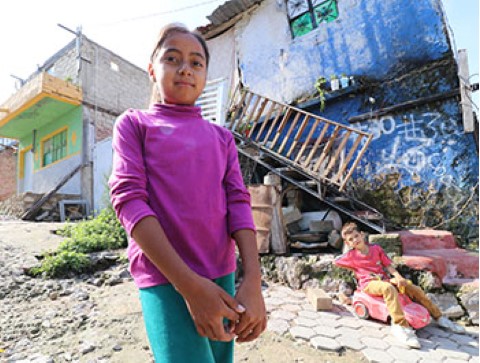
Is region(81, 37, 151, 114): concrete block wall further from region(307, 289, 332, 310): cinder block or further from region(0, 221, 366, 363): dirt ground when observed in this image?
region(307, 289, 332, 310): cinder block

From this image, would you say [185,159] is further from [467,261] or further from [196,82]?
[467,261]

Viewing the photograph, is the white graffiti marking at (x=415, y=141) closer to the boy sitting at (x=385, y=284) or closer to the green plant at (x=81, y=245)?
the boy sitting at (x=385, y=284)

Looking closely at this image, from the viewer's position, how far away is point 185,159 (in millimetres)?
886

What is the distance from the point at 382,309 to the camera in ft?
8.98

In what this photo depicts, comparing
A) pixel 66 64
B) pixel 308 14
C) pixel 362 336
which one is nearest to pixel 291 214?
pixel 362 336

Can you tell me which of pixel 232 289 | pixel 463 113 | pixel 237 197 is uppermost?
pixel 463 113

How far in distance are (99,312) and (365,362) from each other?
2.48 metres

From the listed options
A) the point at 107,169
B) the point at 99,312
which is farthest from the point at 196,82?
the point at 107,169

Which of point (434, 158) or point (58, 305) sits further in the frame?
point (434, 158)

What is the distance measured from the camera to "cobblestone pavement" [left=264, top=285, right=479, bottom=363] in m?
2.24

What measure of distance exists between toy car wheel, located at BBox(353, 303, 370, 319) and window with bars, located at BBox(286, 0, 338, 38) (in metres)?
5.93

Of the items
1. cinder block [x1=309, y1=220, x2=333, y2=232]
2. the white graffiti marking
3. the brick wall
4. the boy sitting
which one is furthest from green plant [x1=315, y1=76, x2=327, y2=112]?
the brick wall

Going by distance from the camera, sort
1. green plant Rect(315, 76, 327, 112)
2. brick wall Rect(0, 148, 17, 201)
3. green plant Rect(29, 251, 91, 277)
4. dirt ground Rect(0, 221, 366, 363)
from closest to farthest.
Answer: dirt ground Rect(0, 221, 366, 363), green plant Rect(29, 251, 91, 277), green plant Rect(315, 76, 327, 112), brick wall Rect(0, 148, 17, 201)

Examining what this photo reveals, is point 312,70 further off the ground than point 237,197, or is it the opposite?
point 312,70
